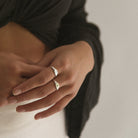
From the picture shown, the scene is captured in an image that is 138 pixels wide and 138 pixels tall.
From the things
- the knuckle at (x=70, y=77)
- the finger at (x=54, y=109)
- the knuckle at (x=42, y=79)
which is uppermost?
the knuckle at (x=42, y=79)

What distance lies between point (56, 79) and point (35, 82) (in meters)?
0.05

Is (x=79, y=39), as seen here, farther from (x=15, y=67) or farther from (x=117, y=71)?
(x=117, y=71)

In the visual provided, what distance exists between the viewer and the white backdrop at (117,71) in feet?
2.82

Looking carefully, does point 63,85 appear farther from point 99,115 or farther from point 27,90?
point 99,115

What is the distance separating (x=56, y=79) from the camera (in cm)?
39

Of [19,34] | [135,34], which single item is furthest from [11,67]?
[135,34]

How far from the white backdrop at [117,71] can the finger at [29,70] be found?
55cm

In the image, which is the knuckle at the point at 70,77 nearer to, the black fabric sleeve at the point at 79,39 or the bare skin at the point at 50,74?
the bare skin at the point at 50,74

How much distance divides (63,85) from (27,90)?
90 mm

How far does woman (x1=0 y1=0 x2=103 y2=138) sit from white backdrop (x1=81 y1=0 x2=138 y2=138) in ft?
0.92

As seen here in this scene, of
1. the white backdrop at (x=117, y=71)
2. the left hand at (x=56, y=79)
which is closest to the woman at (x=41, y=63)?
the left hand at (x=56, y=79)

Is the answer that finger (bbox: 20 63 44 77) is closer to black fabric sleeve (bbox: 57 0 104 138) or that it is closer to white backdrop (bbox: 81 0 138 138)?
black fabric sleeve (bbox: 57 0 104 138)

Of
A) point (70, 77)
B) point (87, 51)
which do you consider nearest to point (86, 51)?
point (87, 51)

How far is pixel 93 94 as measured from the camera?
0.67 m
